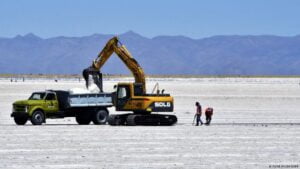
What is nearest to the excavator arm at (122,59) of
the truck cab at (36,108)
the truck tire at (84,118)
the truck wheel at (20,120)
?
the truck tire at (84,118)

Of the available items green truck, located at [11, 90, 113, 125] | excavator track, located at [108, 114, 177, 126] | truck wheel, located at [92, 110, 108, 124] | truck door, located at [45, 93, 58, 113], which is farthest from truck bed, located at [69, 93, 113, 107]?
excavator track, located at [108, 114, 177, 126]

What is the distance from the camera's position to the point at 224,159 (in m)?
19.5

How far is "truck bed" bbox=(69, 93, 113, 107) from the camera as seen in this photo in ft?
114

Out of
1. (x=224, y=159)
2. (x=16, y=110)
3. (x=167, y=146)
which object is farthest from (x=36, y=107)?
(x=224, y=159)

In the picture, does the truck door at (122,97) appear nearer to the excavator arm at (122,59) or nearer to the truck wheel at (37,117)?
the excavator arm at (122,59)

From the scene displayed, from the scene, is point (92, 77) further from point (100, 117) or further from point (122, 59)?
point (100, 117)

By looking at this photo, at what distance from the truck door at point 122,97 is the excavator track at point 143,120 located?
472mm

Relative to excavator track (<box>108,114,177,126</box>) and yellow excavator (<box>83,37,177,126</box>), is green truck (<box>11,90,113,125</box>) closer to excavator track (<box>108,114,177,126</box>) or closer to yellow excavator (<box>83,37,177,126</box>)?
yellow excavator (<box>83,37,177,126</box>)

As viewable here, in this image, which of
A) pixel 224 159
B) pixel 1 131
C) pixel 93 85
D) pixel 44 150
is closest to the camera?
pixel 224 159

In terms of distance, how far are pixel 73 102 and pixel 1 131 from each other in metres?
6.02

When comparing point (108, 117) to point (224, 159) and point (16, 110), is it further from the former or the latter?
point (224, 159)

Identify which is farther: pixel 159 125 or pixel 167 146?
pixel 159 125

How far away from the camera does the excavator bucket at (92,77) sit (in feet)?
118

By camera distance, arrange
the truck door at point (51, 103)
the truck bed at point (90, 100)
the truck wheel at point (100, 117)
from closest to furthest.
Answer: the truck door at point (51, 103), the truck bed at point (90, 100), the truck wheel at point (100, 117)
